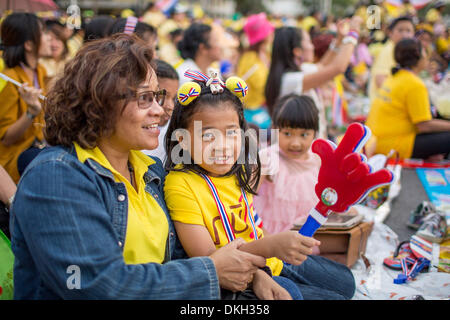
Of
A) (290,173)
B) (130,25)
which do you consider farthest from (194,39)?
(290,173)

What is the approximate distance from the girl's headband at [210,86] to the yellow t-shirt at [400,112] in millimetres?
3322

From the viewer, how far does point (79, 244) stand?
1149 mm

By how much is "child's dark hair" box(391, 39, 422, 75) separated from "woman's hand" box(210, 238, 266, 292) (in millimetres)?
3903

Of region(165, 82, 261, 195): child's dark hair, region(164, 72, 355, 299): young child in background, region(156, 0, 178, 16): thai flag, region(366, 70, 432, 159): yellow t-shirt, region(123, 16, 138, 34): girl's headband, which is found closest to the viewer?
region(164, 72, 355, 299): young child in background

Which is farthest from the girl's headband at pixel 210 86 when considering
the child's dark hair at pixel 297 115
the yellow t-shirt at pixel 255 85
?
the yellow t-shirt at pixel 255 85

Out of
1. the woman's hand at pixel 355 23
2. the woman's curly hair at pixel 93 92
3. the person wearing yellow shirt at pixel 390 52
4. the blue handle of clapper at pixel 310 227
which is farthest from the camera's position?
the person wearing yellow shirt at pixel 390 52

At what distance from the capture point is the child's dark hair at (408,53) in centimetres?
452

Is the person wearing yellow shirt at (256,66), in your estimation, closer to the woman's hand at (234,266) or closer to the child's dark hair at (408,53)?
the child's dark hair at (408,53)

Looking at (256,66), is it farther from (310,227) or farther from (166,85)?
(310,227)

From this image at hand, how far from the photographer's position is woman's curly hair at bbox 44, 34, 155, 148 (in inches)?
51.9

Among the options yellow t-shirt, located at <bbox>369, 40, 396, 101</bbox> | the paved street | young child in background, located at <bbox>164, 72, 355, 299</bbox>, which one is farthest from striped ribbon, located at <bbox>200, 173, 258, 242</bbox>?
yellow t-shirt, located at <bbox>369, 40, 396, 101</bbox>

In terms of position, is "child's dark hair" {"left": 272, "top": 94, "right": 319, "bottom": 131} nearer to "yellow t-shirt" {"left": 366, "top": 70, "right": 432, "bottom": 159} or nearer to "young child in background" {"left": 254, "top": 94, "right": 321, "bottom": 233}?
"young child in background" {"left": 254, "top": 94, "right": 321, "bottom": 233}

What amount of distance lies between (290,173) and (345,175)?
1.26 metres
